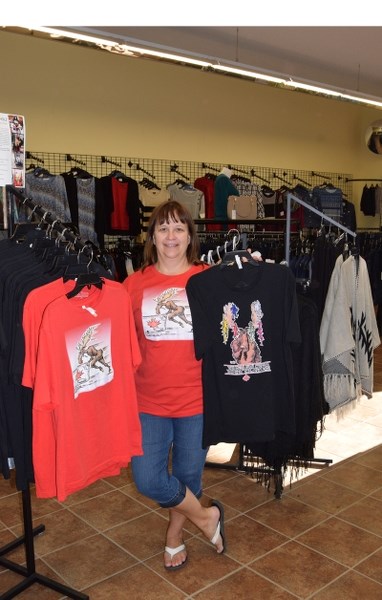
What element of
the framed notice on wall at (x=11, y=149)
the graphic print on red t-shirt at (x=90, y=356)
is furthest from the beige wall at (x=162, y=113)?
the graphic print on red t-shirt at (x=90, y=356)

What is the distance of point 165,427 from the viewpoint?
2.36 m

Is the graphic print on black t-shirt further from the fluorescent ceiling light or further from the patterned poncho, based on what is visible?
the fluorescent ceiling light

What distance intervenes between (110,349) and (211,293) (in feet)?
1.62

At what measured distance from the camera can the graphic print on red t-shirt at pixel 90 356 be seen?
1986 mm

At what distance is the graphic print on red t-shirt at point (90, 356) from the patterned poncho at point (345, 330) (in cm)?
162

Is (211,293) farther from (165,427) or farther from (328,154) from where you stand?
(328,154)

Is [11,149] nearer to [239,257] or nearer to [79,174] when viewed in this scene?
[239,257]

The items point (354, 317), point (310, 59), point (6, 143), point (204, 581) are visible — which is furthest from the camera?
point (310, 59)

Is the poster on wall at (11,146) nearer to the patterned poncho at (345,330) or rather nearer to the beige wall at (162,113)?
the patterned poncho at (345,330)

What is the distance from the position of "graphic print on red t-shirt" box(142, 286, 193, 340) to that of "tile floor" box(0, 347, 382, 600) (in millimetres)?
1115

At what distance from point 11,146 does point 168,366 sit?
1.10 metres

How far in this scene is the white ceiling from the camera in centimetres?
589

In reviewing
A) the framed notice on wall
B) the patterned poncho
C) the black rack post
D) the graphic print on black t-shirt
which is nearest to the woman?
the graphic print on black t-shirt
